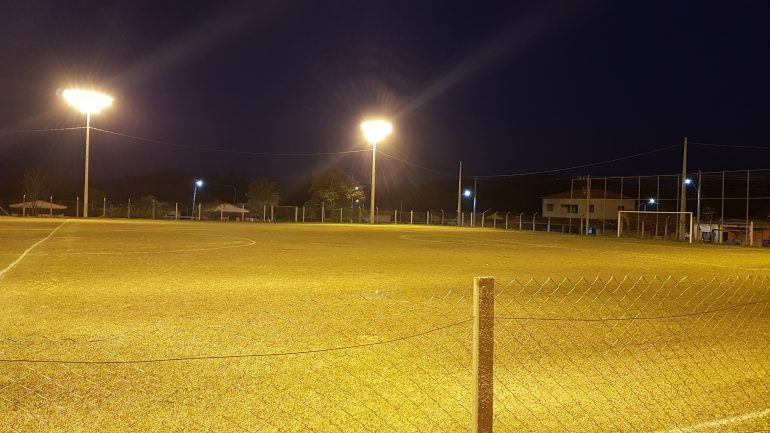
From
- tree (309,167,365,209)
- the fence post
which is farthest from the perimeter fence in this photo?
tree (309,167,365,209)

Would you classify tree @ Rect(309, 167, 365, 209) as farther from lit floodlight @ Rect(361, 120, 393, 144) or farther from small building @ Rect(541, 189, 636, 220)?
small building @ Rect(541, 189, 636, 220)

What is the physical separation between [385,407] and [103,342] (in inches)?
138

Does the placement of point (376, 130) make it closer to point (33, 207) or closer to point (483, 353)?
point (33, 207)

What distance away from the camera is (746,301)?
10578 millimetres

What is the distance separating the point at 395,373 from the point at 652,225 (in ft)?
145

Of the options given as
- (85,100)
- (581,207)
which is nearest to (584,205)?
(581,207)

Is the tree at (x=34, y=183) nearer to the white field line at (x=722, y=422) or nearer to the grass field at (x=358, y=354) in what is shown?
the grass field at (x=358, y=354)

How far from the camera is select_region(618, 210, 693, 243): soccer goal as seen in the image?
130 feet

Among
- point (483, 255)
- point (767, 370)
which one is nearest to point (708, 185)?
point (483, 255)

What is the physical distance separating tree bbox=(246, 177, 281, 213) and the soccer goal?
44.3 m

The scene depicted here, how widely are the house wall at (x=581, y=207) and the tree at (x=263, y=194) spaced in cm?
3621

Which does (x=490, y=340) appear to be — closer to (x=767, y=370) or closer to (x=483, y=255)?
(x=767, y=370)

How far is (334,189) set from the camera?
67.3 metres

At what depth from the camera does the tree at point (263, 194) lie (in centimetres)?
7669
